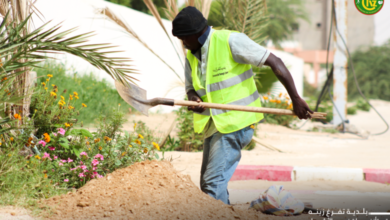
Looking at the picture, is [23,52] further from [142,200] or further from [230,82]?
[230,82]

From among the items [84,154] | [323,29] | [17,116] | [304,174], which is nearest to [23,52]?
[17,116]

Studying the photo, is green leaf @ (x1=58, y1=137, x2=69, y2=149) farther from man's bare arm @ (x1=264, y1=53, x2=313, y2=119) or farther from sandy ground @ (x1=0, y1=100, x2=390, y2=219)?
man's bare arm @ (x1=264, y1=53, x2=313, y2=119)

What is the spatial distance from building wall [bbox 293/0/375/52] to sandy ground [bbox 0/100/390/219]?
2941 cm

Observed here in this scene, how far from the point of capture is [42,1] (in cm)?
773

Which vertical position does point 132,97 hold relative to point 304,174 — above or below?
above

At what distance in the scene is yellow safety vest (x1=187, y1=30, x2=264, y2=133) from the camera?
2936mm

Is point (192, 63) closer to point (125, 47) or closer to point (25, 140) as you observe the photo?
point (25, 140)

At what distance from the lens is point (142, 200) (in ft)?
9.17

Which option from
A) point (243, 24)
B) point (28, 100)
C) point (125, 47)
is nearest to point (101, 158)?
point (28, 100)

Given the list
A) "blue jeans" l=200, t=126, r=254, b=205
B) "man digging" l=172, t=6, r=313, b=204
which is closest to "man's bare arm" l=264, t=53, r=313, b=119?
"man digging" l=172, t=6, r=313, b=204

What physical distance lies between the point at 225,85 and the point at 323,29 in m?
40.6

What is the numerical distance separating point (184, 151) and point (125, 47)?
4.61 meters

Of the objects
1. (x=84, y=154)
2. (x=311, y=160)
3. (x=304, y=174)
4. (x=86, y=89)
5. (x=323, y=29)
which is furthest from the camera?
(x=323, y=29)

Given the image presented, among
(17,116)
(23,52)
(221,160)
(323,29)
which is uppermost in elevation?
(323,29)
